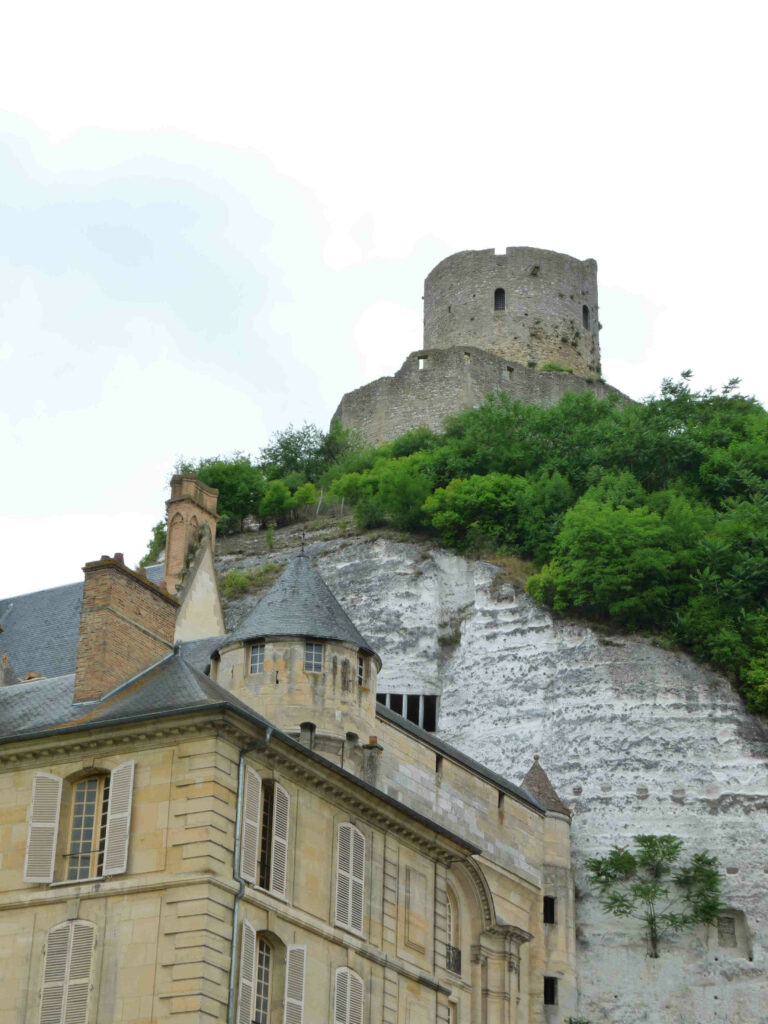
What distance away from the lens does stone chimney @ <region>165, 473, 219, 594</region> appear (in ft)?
129

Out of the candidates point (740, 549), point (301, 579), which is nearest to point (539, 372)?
point (740, 549)

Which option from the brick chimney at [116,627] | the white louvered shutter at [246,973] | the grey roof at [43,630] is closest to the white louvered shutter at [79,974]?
the white louvered shutter at [246,973]

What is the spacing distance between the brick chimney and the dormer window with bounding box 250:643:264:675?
3.82m

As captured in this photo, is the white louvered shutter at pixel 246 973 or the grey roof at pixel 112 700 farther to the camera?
the grey roof at pixel 112 700

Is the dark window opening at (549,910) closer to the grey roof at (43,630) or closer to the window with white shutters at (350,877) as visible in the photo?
the grey roof at (43,630)

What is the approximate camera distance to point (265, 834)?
22.6 metres

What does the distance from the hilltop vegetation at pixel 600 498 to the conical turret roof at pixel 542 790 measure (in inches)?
219

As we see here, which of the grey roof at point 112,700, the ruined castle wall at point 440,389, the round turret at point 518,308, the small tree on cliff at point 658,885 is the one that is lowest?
the grey roof at point 112,700

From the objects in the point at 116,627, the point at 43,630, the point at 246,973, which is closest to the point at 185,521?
the point at 43,630

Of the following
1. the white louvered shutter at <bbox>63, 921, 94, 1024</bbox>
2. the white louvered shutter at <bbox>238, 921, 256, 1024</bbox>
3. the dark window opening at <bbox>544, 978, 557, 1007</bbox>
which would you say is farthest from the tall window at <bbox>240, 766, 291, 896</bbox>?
the dark window opening at <bbox>544, 978, 557, 1007</bbox>

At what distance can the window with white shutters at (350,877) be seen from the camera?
77.2 ft

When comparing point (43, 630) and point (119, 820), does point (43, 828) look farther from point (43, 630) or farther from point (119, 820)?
point (43, 630)

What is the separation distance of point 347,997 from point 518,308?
133ft

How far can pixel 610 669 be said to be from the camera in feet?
137
